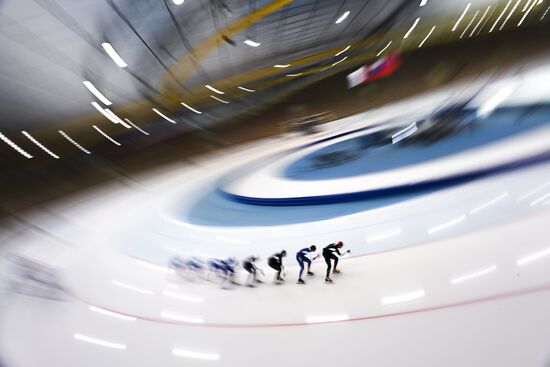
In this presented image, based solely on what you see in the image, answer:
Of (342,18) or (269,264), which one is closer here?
(269,264)

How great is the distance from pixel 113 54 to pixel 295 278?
1.88ft

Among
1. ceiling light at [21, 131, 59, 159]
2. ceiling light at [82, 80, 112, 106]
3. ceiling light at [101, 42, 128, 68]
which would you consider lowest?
ceiling light at [21, 131, 59, 159]

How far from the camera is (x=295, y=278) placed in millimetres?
501

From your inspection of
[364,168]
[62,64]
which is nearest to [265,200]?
[364,168]

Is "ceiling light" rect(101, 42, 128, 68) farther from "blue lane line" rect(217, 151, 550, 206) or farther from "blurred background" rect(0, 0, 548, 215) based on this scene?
"blue lane line" rect(217, 151, 550, 206)

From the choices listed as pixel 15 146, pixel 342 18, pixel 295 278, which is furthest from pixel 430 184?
pixel 15 146

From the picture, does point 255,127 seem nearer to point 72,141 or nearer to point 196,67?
point 196,67

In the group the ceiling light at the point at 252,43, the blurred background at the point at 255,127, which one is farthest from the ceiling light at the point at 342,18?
the ceiling light at the point at 252,43

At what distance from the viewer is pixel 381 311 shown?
0.42 m

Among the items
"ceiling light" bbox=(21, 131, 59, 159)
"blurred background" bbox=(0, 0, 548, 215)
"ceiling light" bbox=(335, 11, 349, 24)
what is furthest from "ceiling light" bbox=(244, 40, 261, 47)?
"ceiling light" bbox=(21, 131, 59, 159)

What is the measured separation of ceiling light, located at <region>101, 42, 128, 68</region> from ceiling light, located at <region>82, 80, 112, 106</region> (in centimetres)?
7

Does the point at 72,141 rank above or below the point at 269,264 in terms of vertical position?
above

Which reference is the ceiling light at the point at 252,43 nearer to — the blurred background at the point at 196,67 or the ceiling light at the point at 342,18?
the blurred background at the point at 196,67

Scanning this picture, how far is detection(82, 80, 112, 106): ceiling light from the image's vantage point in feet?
2.20
